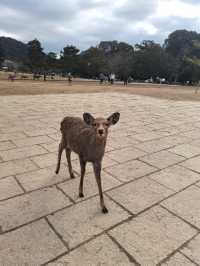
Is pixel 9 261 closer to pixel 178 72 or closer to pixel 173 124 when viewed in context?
pixel 173 124

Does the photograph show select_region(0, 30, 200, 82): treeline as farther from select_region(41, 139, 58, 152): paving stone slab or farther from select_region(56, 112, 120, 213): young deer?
select_region(56, 112, 120, 213): young deer

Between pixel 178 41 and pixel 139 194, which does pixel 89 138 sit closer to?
pixel 139 194

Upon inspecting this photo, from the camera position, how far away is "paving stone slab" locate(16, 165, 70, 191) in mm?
3145

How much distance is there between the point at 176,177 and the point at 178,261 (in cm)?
173

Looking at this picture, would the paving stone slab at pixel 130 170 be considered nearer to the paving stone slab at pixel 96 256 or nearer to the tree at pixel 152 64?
the paving stone slab at pixel 96 256

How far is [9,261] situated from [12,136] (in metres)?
3.73

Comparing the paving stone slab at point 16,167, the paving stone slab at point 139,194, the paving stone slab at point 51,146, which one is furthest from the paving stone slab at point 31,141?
the paving stone slab at point 139,194

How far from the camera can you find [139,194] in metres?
3.03

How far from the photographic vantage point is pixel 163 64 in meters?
56.8

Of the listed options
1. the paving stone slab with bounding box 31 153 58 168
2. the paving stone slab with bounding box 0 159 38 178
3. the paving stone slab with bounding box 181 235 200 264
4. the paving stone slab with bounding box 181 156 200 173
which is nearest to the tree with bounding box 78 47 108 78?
the paving stone slab with bounding box 31 153 58 168

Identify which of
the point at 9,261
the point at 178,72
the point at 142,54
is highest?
the point at 142,54

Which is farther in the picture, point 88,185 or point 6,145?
point 6,145

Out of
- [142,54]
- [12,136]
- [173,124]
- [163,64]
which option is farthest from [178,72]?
[12,136]

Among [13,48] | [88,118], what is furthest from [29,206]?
[13,48]
